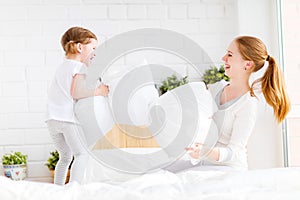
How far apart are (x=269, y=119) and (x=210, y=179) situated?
2.18 m

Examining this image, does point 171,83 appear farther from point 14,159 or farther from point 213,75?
point 14,159

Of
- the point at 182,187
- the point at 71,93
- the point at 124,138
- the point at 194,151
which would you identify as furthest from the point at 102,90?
the point at 182,187

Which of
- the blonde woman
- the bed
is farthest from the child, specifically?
the bed

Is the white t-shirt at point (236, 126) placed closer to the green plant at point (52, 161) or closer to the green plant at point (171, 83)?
the green plant at point (171, 83)

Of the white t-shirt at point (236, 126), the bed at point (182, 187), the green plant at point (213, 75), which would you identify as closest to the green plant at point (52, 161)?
the green plant at point (213, 75)

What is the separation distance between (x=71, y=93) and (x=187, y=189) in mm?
1737

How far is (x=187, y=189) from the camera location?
1541 mm

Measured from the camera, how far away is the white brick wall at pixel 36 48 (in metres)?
3.84

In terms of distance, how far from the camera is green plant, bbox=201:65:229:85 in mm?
3746

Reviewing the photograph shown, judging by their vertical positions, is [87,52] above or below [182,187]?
above

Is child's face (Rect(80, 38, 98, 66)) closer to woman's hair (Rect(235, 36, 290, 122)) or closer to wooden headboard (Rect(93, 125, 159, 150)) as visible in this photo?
wooden headboard (Rect(93, 125, 159, 150))

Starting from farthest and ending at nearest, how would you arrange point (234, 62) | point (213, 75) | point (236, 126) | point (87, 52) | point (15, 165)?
point (213, 75) → point (15, 165) → point (87, 52) → point (234, 62) → point (236, 126)

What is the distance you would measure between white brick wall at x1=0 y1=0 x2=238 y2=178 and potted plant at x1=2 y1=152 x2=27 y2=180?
0.12m

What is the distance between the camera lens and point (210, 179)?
1642 millimetres
